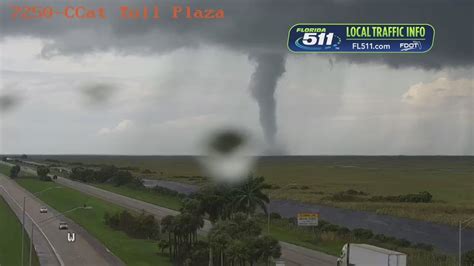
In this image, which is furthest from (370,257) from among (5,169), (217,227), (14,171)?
(5,169)

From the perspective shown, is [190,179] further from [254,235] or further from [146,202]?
[254,235]

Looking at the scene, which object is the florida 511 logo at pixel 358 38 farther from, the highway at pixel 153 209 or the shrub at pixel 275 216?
the shrub at pixel 275 216

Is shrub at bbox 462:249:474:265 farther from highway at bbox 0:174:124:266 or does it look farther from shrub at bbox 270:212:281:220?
highway at bbox 0:174:124:266

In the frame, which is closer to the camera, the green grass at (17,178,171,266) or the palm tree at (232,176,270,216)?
the green grass at (17,178,171,266)

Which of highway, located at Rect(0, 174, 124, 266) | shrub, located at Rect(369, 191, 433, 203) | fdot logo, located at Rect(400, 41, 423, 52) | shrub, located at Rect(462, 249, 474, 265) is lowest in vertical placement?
shrub, located at Rect(462, 249, 474, 265)

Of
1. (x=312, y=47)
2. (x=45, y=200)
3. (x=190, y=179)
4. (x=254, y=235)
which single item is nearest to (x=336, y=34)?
(x=312, y=47)

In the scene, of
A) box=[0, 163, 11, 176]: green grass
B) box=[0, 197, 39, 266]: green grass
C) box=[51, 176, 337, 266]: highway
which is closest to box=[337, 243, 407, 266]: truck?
box=[51, 176, 337, 266]: highway
